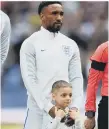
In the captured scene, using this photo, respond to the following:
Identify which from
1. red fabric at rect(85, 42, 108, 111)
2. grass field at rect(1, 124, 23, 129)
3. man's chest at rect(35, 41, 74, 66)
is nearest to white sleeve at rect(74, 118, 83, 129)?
red fabric at rect(85, 42, 108, 111)

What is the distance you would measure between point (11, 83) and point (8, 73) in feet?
0.59

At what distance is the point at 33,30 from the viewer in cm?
1155

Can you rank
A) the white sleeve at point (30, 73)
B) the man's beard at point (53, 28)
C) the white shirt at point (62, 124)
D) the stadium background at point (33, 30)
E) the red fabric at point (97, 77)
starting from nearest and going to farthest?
the white shirt at point (62, 124) < the red fabric at point (97, 77) < the white sleeve at point (30, 73) < the man's beard at point (53, 28) < the stadium background at point (33, 30)

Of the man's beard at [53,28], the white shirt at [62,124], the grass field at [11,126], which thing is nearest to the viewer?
the white shirt at [62,124]

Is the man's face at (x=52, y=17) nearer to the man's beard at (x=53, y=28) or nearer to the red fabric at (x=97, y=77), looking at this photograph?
the man's beard at (x=53, y=28)

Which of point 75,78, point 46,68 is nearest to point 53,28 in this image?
point 46,68

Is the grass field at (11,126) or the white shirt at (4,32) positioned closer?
the white shirt at (4,32)

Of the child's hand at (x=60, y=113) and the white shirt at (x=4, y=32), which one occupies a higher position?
the white shirt at (x=4, y=32)

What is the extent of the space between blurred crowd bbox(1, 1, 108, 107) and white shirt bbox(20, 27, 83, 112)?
5.12 m

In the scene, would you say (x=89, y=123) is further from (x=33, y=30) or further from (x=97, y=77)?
(x=33, y=30)

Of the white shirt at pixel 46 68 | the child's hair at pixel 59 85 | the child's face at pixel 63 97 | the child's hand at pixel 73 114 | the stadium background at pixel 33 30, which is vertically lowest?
the child's hand at pixel 73 114

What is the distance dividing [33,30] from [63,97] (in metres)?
6.05

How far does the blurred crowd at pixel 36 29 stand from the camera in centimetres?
1140

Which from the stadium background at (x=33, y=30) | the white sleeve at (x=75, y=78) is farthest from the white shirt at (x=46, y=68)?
the stadium background at (x=33, y=30)
